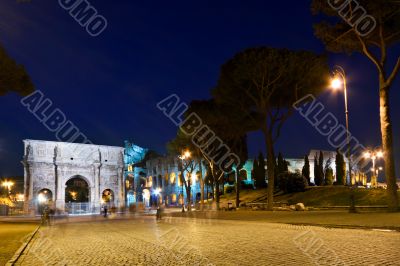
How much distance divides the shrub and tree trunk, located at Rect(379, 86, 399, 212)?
1080 inches

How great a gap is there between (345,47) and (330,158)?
180 feet

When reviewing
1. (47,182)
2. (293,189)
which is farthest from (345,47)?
(47,182)

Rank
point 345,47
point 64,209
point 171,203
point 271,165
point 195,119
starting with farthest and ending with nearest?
point 171,203, point 64,209, point 195,119, point 271,165, point 345,47

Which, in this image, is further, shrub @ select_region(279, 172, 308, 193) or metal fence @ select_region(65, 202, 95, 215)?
metal fence @ select_region(65, 202, 95, 215)

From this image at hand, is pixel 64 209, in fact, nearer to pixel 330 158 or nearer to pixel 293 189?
pixel 293 189

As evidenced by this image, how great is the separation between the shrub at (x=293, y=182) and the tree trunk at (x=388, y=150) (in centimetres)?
2743

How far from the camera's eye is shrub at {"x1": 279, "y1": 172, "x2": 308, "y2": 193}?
4791 cm

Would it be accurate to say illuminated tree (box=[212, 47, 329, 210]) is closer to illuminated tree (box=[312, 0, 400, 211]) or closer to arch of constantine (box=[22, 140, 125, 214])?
illuminated tree (box=[312, 0, 400, 211])

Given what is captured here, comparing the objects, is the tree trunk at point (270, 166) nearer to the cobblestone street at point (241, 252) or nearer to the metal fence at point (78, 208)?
the cobblestone street at point (241, 252)

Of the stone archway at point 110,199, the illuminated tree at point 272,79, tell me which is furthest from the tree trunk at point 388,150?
the stone archway at point 110,199

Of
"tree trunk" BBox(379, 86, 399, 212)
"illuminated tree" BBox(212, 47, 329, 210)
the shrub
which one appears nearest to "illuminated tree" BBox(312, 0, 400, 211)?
"tree trunk" BBox(379, 86, 399, 212)

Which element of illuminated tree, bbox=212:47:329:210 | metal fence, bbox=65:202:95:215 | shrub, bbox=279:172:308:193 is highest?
illuminated tree, bbox=212:47:329:210

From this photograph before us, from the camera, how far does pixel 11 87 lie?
18594mm

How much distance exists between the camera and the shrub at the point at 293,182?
47.9m
